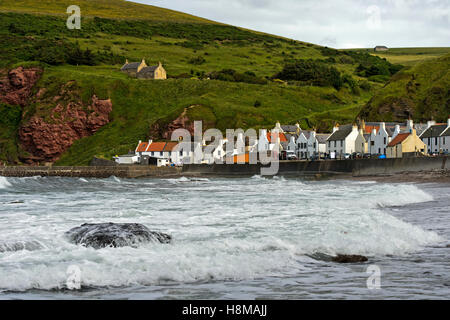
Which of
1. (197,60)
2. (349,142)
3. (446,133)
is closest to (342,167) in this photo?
(446,133)

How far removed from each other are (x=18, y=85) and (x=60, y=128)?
27.1m

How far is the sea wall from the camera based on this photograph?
193 ft

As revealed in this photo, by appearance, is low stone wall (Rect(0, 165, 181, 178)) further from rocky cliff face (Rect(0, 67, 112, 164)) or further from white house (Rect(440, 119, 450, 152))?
white house (Rect(440, 119, 450, 152))

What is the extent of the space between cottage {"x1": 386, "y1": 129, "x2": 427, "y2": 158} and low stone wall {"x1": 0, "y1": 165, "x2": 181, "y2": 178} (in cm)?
3368

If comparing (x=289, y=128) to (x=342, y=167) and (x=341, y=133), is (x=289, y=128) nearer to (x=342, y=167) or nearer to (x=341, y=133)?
(x=341, y=133)

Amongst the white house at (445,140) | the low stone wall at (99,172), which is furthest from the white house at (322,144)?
the low stone wall at (99,172)

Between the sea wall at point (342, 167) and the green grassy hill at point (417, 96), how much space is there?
35333 mm

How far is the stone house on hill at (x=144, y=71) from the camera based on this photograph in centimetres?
15650

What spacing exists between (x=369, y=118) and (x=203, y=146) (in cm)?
3403

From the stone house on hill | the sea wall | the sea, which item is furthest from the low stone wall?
the stone house on hill

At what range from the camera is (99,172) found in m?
88.8
